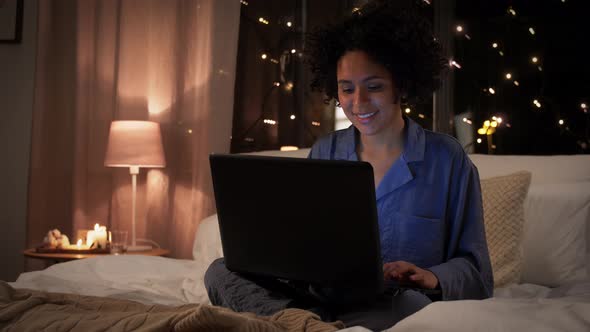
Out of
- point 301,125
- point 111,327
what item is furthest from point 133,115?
point 111,327

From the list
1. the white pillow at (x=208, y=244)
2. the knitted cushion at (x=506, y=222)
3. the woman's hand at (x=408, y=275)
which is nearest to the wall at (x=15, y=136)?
the white pillow at (x=208, y=244)

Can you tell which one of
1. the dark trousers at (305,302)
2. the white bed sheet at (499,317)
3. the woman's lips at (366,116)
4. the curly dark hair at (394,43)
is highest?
the curly dark hair at (394,43)

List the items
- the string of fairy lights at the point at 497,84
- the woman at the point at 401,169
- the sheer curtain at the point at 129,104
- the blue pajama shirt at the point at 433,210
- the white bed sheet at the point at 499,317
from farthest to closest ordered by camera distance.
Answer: the sheer curtain at the point at 129,104 → the string of fairy lights at the point at 497,84 → the blue pajama shirt at the point at 433,210 → the woman at the point at 401,169 → the white bed sheet at the point at 499,317

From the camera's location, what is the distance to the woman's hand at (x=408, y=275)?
141 cm

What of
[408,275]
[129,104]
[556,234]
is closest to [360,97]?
[408,275]

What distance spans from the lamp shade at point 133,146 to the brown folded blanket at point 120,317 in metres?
1.91

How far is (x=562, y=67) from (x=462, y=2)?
557 mm

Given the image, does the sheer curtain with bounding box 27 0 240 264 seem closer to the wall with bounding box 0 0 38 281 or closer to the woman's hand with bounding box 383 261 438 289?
the wall with bounding box 0 0 38 281

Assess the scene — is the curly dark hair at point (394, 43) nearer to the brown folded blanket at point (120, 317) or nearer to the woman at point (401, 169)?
the woman at point (401, 169)

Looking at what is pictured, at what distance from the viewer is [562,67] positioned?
9.64 feet

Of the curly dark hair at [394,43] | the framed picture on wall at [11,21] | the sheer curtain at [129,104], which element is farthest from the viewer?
the framed picture on wall at [11,21]

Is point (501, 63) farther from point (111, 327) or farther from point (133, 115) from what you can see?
point (111, 327)

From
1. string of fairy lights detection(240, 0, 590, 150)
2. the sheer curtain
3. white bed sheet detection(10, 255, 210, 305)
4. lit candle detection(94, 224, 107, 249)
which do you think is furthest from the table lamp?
string of fairy lights detection(240, 0, 590, 150)

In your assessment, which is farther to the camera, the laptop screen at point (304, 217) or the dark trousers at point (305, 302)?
the dark trousers at point (305, 302)
